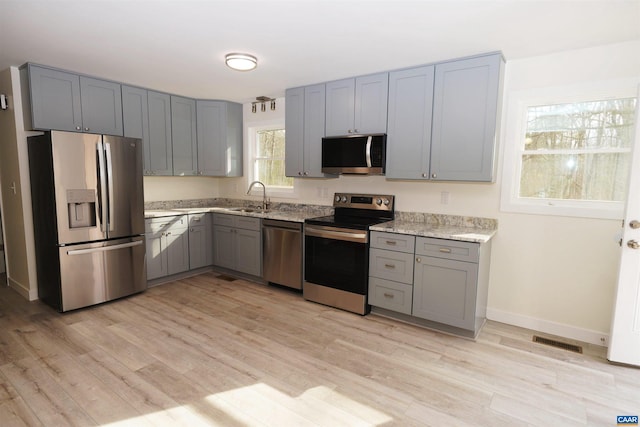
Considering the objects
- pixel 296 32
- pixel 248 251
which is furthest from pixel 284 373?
pixel 296 32

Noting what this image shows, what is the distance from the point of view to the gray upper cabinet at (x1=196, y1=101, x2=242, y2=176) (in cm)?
479

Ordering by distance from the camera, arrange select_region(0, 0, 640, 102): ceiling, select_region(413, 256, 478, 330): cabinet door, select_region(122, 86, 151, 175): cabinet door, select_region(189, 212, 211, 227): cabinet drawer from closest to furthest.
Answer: select_region(0, 0, 640, 102): ceiling → select_region(413, 256, 478, 330): cabinet door → select_region(122, 86, 151, 175): cabinet door → select_region(189, 212, 211, 227): cabinet drawer

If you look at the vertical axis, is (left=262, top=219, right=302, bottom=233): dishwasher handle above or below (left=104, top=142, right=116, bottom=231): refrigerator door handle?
below

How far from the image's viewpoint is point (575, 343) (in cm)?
286

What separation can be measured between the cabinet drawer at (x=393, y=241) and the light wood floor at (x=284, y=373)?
728 millimetres

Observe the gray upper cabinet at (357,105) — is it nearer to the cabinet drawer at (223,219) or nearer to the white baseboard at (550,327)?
the cabinet drawer at (223,219)

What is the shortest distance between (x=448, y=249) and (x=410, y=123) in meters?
1.25

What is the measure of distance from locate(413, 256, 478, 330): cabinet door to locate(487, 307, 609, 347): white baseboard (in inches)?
24.0

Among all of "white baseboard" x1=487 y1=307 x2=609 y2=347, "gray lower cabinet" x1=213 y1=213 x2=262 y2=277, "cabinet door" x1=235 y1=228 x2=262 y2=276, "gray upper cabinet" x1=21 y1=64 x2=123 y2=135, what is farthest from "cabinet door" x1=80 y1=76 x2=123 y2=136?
"white baseboard" x1=487 y1=307 x2=609 y2=347

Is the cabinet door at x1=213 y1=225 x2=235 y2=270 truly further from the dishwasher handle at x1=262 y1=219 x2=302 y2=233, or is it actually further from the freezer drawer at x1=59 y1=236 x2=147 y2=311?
the freezer drawer at x1=59 y1=236 x2=147 y2=311

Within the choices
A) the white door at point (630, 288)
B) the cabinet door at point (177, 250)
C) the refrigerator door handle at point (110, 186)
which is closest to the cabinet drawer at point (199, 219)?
the cabinet door at point (177, 250)

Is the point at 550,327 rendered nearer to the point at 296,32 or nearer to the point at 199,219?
the point at 296,32

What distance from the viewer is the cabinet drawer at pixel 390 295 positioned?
3143 millimetres

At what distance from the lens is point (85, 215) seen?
3.36 meters
